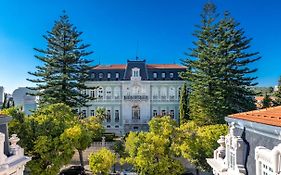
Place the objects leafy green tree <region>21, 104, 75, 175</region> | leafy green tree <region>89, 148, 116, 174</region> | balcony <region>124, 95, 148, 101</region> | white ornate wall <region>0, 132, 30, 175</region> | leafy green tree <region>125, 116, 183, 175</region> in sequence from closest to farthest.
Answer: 1. white ornate wall <region>0, 132, 30, 175</region>
2. leafy green tree <region>21, 104, 75, 175</region>
3. leafy green tree <region>125, 116, 183, 175</region>
4. leafy green tree <region>89, 148, 116, 174</region>
5. balcony <region>124, 95, 148, 101</region>

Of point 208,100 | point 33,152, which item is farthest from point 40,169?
point 208,100

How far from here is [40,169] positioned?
1462cm

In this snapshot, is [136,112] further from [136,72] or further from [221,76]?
[221,76]

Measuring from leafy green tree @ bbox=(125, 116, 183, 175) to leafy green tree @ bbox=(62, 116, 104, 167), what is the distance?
311cm

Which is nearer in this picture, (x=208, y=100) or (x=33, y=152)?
(x=33, y=152)

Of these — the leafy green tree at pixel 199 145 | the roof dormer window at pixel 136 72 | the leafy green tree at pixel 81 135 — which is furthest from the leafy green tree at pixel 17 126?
the roof dormer window at pixel 136 72

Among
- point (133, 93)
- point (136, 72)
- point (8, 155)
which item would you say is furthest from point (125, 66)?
point (8, 155)

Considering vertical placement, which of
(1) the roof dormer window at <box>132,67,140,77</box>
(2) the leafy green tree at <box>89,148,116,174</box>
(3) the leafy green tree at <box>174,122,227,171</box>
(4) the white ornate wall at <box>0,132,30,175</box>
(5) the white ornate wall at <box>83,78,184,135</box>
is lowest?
(2) the leafy green tree at <box>89,148,116,174</box>

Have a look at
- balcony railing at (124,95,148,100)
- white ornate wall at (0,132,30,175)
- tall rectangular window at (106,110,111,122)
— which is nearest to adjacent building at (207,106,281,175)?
white ornate wall at (0,132,30,175)

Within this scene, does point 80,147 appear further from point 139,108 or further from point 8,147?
point 139,108

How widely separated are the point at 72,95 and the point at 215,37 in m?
14.2

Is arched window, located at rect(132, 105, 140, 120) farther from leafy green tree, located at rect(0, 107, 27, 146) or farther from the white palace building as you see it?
leafy green tree, located at rect(0, 107, 27, 146)

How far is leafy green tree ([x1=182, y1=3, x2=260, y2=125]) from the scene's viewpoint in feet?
82.9

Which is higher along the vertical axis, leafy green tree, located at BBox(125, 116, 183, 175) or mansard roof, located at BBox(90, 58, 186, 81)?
mansard roof, located at BBox(90, 58, 186, 81)
